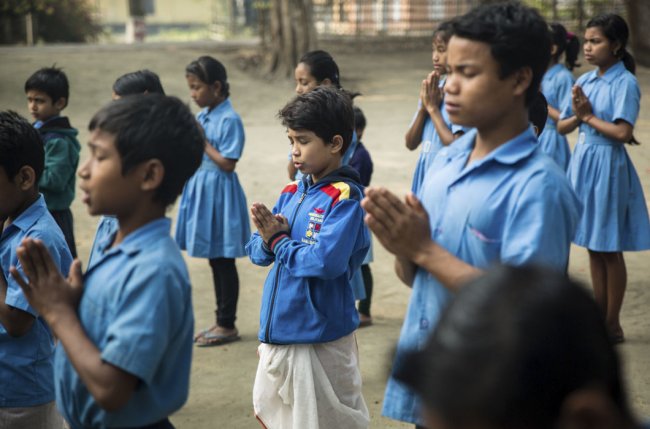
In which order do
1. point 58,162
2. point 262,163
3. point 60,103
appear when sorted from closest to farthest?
point 58,162, point 60,103, point 262,163

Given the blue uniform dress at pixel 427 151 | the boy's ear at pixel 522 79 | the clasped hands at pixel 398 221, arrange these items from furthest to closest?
the blue uniform dress at pixel 427 151, the boy's ear at pixel 522 79, the clasped hands at pixel 398 221

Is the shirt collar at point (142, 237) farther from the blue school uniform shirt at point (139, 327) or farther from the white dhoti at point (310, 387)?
the white dhoti at point (310, 387)

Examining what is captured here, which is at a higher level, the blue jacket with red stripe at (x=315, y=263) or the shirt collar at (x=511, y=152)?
the shirt collar at (x=511, y=152)

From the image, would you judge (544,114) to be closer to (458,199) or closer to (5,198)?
(458,199)

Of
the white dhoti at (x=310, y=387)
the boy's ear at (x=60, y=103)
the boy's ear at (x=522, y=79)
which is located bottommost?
the white dhoti at (x=310, y=387)

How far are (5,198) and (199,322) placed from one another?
2949mm

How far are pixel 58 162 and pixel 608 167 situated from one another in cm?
328

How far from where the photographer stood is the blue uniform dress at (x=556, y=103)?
607 centimetres

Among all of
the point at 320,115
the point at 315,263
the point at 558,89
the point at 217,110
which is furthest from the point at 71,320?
the point at 558,89

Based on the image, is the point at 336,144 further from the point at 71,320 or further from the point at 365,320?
the point at 365,320

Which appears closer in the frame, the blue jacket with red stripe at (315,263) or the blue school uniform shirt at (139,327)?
the blue school uniform shirt at (139,327)

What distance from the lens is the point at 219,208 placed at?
541 cm

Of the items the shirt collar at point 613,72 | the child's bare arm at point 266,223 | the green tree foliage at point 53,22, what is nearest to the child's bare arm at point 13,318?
the child's bare arm at point 266,223

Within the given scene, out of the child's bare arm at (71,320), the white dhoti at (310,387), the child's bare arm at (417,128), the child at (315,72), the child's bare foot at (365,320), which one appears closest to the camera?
the child's bare arm at (71,320)
